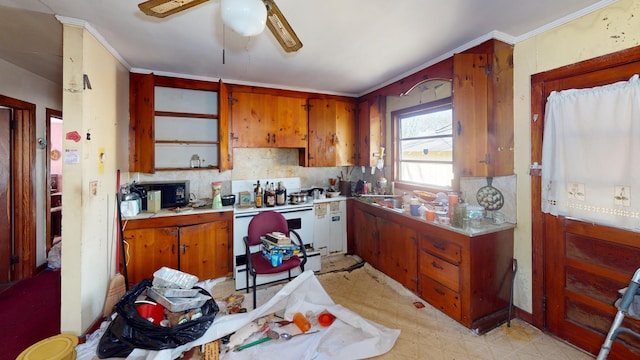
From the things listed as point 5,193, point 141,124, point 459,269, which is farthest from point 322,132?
point 5,193

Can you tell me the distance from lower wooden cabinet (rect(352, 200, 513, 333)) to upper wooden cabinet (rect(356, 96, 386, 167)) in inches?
47.9

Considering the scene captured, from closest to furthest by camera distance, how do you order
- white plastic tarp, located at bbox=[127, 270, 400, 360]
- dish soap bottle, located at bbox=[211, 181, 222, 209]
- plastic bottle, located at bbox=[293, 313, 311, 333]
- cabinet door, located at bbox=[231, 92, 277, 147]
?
white plastic tarp, located at bbox=[127, 270, 400, 360]
plastic bottle, located at bbox=[293, 313, 311, 333]
dish soap bottle, located at bbox=[211, 181, 222, 209]
cabinet door, located at bbox=[231, 92, 277, 147]

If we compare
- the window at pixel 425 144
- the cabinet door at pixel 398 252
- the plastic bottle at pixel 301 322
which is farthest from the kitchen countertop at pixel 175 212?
the window at pixel 425 144

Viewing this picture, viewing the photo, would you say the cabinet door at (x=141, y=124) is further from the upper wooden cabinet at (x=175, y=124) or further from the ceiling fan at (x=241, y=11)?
the ceiling fan at (x=241, y=11)

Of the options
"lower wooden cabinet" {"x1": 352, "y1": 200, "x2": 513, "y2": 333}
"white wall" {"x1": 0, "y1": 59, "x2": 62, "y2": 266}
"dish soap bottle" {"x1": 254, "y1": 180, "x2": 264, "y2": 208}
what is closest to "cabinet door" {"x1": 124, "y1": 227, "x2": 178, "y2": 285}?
"dish soap bottle" {"x1": 254, "y1": 180, "x2": 264, "y2": 208}

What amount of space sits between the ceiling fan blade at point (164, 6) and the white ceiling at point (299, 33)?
583 mm

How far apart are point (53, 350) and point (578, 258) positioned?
3.68 m

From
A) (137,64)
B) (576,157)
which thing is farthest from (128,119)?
(576,157)

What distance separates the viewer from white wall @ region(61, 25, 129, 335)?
1940 mm

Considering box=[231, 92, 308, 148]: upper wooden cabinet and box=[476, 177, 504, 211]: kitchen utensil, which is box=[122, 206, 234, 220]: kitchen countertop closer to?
box=[231, 92, 308, 148]: upper wooden cabinet

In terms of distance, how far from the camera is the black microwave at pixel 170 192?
9.79 feet

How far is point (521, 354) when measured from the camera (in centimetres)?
188

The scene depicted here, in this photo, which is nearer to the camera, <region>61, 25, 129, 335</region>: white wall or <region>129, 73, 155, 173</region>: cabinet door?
<region>61, 25, 129, 335</region>: white wall

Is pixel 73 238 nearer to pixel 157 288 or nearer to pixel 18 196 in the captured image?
pixel 157 288
